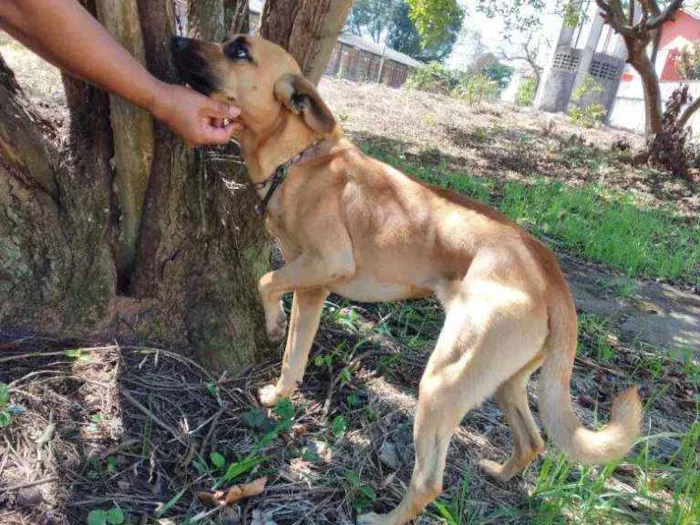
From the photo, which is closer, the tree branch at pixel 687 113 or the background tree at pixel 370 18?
the tree branch at pixel 687 113

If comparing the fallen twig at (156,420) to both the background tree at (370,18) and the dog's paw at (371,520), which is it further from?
the background tree at (370,18)

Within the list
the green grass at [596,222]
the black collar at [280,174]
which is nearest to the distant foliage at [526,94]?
the green grass at [596,222]

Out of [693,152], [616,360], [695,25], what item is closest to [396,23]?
[695,25]

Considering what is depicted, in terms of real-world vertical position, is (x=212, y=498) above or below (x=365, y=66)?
below

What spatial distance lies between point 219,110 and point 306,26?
67 centimetres

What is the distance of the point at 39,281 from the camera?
2725mm

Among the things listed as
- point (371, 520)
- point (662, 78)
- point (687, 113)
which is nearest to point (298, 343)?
point (371, 520)

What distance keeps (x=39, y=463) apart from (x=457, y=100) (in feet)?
59.0

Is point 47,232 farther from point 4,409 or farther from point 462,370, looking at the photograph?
point 462,370

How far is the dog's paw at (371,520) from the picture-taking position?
94.0 inches

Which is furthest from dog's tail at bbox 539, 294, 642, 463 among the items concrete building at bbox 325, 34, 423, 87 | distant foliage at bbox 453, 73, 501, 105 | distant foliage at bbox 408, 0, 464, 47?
concrete building at bbox 325, 34, 423, 87

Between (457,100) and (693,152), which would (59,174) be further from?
(457,100)

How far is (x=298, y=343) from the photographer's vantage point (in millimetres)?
3018

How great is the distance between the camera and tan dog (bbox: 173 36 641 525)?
93.0 inches
